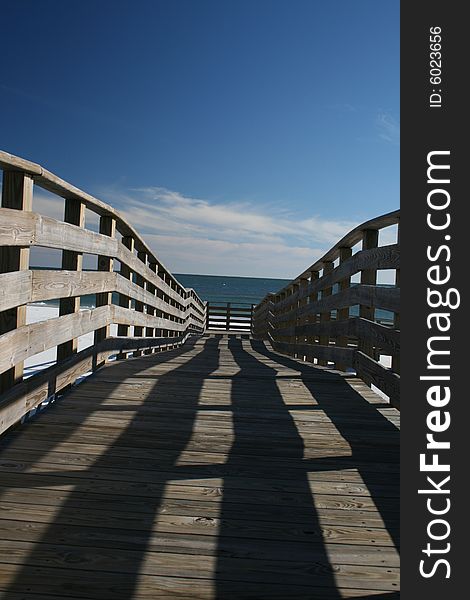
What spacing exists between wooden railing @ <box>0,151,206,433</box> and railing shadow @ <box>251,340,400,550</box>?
163 cm

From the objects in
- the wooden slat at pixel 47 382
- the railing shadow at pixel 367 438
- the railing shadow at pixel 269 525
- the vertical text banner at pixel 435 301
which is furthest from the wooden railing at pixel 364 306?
the wooden slat at pixel 47 382

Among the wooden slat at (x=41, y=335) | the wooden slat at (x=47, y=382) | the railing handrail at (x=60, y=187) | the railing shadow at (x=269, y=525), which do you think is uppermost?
the railing handrail at (x=60, y=187)

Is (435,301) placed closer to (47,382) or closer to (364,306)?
(47,382)

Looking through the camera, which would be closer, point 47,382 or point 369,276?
point 47,382

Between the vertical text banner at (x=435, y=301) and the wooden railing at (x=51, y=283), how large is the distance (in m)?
1.65

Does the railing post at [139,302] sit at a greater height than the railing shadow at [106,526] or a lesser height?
greater

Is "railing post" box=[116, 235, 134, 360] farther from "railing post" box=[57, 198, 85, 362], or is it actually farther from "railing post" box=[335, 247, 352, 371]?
"railing post" box=[335, 247, 352, 371]

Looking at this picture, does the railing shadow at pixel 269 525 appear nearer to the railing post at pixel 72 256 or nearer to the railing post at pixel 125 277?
the railing post at pixel 72 256

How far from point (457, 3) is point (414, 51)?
0.60ft

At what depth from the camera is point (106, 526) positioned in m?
1.75

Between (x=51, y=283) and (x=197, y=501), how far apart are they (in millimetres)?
1472

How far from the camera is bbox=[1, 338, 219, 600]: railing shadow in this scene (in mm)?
1446

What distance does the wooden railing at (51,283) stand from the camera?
92.0 inches

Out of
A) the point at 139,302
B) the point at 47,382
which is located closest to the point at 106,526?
the point at 47,382
